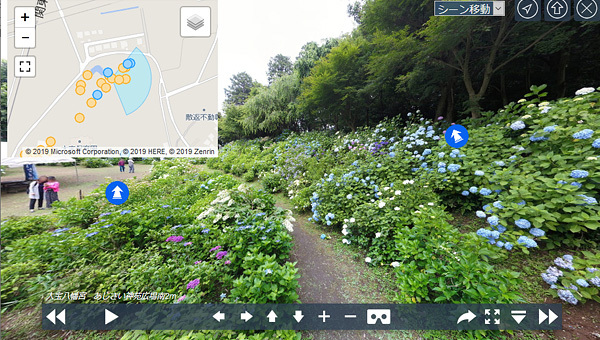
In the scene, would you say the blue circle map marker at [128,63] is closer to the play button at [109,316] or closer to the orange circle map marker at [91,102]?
the orange circle map marker at [91,102]

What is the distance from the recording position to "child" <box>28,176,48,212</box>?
82.7 inches

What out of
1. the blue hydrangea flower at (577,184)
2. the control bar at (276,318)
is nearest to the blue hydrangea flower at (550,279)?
the control bar at (276,318)

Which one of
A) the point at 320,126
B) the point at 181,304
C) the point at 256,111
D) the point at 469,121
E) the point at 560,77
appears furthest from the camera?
the point at 256,111

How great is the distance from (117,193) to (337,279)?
139 inches

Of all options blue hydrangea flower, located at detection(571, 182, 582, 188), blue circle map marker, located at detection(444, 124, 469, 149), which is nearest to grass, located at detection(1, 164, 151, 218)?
blue hydrangea flower, located at detection(571, 182, 582, 188)

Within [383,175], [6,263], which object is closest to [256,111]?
[383,175]

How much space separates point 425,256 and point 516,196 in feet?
4.26

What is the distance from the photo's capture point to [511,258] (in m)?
1.99

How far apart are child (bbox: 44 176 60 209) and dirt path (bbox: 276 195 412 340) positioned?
3388mm

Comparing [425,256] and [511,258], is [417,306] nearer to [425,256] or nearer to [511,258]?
[425,256]

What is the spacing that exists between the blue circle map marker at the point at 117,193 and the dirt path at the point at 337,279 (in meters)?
2.75

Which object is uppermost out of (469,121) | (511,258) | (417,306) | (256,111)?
(256,111)

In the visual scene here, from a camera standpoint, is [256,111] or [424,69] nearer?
[424,69]

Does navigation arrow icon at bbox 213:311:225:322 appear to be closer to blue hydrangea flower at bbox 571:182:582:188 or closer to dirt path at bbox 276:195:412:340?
dirt path at bbox 276:195:412:340
